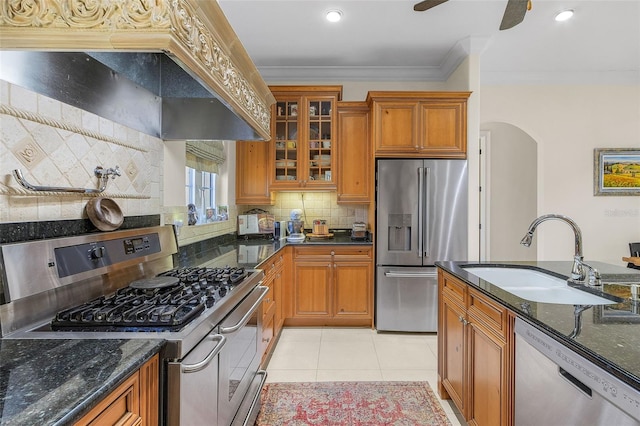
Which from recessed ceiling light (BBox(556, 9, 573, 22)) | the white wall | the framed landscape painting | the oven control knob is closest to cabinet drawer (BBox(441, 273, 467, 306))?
the oven control knob

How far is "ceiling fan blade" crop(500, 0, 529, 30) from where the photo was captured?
220 centimetres

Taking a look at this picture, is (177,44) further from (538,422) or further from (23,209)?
(538,422)

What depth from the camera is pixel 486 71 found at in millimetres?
4031

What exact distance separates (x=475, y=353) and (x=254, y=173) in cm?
286

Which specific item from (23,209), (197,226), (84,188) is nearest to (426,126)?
(197,226)

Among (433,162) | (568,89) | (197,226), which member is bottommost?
(197,226)

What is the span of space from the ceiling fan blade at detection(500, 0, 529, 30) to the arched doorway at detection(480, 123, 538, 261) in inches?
95.8

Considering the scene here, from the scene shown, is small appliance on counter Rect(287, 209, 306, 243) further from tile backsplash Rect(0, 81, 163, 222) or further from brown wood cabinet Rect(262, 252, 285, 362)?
tile backsplash Rect(0, 81, 163, 222)

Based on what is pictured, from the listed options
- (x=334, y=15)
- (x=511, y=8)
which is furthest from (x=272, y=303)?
(x=511, y=8)

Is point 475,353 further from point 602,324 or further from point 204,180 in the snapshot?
point 204,180

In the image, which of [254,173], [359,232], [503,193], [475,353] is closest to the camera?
[475,353]

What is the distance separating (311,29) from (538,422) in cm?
322

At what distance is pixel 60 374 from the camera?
28.7 inches

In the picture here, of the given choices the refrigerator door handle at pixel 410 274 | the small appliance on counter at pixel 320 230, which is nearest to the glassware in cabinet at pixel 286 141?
the small appliance on counter at pixel 320 230
